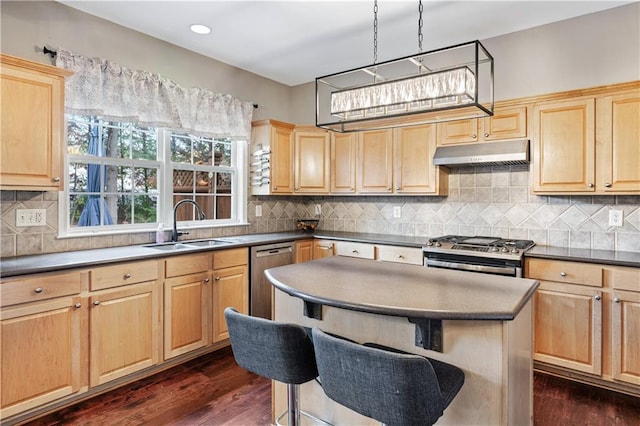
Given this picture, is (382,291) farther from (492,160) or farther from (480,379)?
(492,160)

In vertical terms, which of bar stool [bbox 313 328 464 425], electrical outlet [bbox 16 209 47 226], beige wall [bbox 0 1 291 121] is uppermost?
beige wall [bbox 0 1 291 121]

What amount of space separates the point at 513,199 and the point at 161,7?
3322 millimetres

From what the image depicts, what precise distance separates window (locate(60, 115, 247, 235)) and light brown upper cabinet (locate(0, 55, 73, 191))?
1.56ft

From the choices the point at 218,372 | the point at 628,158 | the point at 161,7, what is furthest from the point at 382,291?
the point at 161,7

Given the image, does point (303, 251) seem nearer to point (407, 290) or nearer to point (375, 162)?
point (375, 162)

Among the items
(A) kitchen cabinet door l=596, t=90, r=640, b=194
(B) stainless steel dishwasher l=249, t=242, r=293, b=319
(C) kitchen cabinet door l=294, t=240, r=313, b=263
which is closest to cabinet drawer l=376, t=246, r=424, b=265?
(C) kitchen cabinet door l=294, t=240, r=313, b=263

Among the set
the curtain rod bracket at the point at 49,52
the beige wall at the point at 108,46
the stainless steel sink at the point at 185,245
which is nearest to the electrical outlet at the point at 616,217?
the stainless steel sink at the point at 185,245

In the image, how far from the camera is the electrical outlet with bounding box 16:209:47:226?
8.42ft

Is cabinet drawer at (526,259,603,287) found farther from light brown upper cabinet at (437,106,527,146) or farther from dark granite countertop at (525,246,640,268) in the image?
light brown upper cabinet at (437,106,527,146)

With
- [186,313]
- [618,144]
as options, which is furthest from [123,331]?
[618,144]

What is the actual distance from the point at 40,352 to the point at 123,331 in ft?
1.57

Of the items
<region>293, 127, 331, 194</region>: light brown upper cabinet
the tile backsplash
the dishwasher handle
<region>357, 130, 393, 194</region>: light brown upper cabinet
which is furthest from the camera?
<region>293, 127, 331, 194</region>: light brown upper cabinet

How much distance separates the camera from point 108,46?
3.03m

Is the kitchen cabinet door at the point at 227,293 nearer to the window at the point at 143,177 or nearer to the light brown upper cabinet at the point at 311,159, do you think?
the window at the point at 143,177
